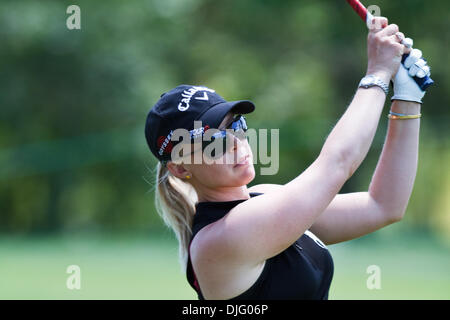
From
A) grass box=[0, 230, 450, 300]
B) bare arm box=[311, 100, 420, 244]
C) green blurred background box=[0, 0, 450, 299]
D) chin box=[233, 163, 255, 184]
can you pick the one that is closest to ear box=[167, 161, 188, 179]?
chin box=[233, 163, 255, 184]

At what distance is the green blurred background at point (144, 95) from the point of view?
49.6 feet

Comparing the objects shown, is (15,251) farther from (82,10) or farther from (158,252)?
(82,10)

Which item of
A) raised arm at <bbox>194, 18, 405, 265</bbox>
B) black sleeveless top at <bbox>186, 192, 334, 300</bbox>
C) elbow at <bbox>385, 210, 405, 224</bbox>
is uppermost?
raised arm at <bbox>194, 18, 405, 265</bbox>

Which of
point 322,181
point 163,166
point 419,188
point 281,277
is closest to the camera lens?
point 322,181

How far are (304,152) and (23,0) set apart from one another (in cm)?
870

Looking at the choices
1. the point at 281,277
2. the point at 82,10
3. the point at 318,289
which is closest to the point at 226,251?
the point at 281,277

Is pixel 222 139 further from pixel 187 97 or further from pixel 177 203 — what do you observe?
pixel 177 203

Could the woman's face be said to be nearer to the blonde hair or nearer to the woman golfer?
the woman golfer

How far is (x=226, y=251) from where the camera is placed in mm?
2547

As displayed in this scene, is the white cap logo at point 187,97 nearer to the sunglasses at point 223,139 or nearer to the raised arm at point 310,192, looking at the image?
the sunglasses at point 223,139

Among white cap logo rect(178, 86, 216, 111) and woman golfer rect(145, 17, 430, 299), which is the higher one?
white cap logo rect(178, 86, 216, 111)

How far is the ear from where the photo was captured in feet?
9.46

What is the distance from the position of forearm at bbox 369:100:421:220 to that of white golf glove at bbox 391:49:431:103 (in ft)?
0.19

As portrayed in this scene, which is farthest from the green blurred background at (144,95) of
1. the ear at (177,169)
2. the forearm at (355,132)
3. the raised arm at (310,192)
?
the forearm at (355,132)
